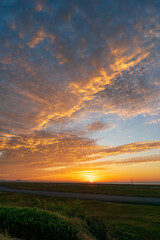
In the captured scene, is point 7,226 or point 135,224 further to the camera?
point 135,224

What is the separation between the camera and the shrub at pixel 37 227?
7.48m

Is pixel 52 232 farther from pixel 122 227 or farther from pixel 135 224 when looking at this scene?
pixel 135 224

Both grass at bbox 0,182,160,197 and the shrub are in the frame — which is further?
grass at bbox 0,182,160,197

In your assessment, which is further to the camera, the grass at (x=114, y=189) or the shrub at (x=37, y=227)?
the grass at (x=114, y=189)

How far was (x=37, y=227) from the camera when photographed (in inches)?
307

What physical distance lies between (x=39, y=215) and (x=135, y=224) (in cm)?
839

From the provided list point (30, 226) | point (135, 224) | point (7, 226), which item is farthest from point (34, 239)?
point (135, 224)

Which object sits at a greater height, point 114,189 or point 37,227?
point 37,227

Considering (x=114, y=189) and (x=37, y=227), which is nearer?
(x=37, y=227)

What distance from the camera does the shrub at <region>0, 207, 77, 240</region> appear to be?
748cm

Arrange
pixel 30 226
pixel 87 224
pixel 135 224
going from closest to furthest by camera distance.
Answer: pixel 30 226, pixel 87 224, pixel 135 224

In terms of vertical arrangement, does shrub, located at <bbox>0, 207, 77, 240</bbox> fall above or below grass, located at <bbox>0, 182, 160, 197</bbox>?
above

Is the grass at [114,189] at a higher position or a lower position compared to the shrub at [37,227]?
lower

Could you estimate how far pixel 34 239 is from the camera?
7.48 m
